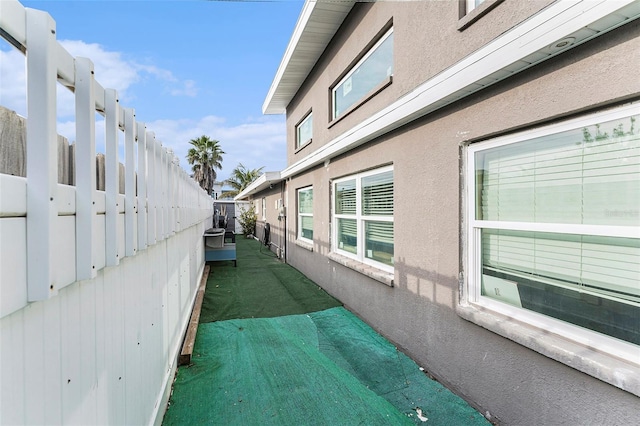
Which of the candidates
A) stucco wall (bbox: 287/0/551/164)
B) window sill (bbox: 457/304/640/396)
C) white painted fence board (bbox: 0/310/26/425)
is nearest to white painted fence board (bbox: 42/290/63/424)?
white painted fence board (bbox: 0/310/26/425)

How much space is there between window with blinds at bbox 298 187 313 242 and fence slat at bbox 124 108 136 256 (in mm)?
6378

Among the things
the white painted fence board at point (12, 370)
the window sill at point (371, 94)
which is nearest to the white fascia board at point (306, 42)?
the window sill at point (371, 94)

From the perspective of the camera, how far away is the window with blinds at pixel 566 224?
199 cm

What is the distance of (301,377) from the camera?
3.43 metres

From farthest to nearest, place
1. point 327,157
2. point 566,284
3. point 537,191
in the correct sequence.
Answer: point 327,157 → point 537,191 → point 566,284

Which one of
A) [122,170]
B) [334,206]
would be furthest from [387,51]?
[122,170]

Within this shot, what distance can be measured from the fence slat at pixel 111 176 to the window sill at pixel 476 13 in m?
2.86

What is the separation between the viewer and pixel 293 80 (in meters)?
8.73

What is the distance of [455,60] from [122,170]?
2.98m

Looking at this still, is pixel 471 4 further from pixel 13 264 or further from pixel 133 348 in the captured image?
pixel 133 348

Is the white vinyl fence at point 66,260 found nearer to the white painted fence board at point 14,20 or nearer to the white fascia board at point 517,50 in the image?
the white painted fence board at point 14,20

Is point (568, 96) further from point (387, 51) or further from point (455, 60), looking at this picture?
point (387, 51)

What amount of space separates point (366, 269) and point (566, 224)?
2.95m

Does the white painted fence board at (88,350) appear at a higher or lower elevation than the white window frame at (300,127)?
lower
